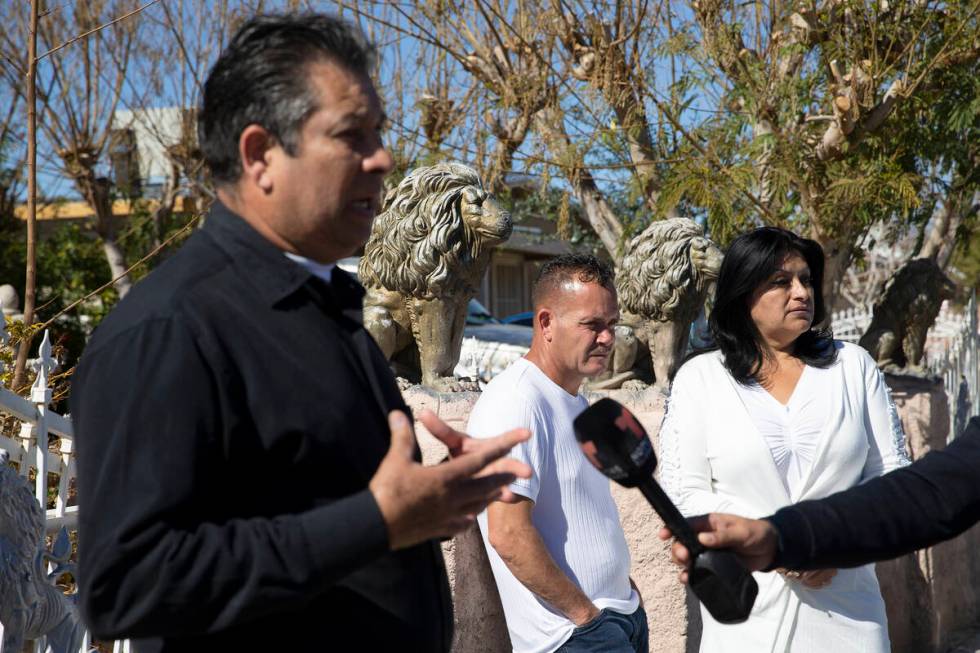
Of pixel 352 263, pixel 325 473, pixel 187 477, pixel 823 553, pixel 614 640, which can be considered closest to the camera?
pixel 187 477

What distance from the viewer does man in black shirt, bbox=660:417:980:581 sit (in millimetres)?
1971

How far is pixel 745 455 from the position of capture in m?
3.37

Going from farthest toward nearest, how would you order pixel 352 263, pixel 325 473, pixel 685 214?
1. pixel 352 263
2. pixel 685 214
3. pixel 325 473

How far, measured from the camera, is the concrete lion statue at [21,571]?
→ 3109 millimetres

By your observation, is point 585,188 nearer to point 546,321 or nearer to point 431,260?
point 431,260

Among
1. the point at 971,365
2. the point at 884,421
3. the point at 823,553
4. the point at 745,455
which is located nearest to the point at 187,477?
the point at 823,553

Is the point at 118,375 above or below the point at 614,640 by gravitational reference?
above

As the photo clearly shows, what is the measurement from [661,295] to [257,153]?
142 inches

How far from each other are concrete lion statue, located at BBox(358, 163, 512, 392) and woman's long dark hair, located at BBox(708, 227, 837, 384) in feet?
2.73

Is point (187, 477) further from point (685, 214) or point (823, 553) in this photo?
point (685, 214)

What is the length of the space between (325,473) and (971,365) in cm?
794

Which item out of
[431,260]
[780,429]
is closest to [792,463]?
[780,429]

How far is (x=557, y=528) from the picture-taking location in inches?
129

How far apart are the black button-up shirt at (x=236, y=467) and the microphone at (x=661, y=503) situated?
0.35m
